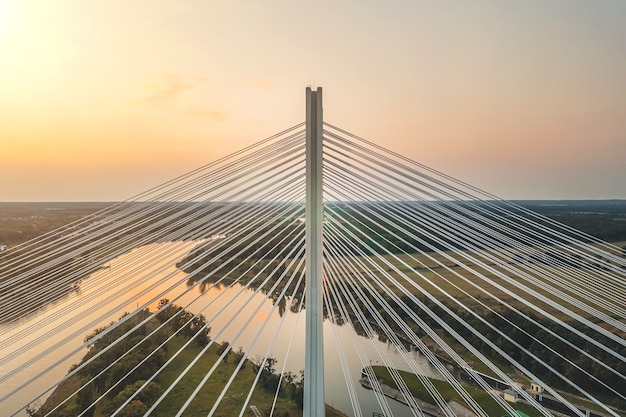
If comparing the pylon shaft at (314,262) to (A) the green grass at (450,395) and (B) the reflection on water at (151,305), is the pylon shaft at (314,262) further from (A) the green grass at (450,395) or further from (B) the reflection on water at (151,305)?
(A) the green grass at (450,395)

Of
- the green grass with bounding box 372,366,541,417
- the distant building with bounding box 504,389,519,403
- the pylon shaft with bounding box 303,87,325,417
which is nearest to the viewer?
the pylon shaft with bounding box 303,87,325,417

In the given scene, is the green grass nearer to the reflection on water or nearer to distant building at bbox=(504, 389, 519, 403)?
distant building at bbox=(504, 389, 519, 403)

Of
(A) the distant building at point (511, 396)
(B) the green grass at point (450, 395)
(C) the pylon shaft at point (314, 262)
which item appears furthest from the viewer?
(B) the green grass at point (450, 395)

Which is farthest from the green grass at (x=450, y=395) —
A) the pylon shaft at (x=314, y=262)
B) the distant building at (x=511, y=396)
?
the pylon shaft at (x=314, y=262)

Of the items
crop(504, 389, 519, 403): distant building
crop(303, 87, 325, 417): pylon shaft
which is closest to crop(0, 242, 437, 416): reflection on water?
crop(303, 87, 325, 417): pylon shaft

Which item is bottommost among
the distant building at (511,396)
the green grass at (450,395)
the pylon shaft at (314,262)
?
the green grass at (450,395)

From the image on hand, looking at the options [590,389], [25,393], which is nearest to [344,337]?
[590,389]

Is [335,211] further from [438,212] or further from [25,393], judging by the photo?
[25,393]

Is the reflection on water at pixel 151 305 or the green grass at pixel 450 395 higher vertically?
the reflection on water at pixel 151 305

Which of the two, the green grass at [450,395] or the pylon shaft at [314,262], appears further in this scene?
the green grass at [450,395]
